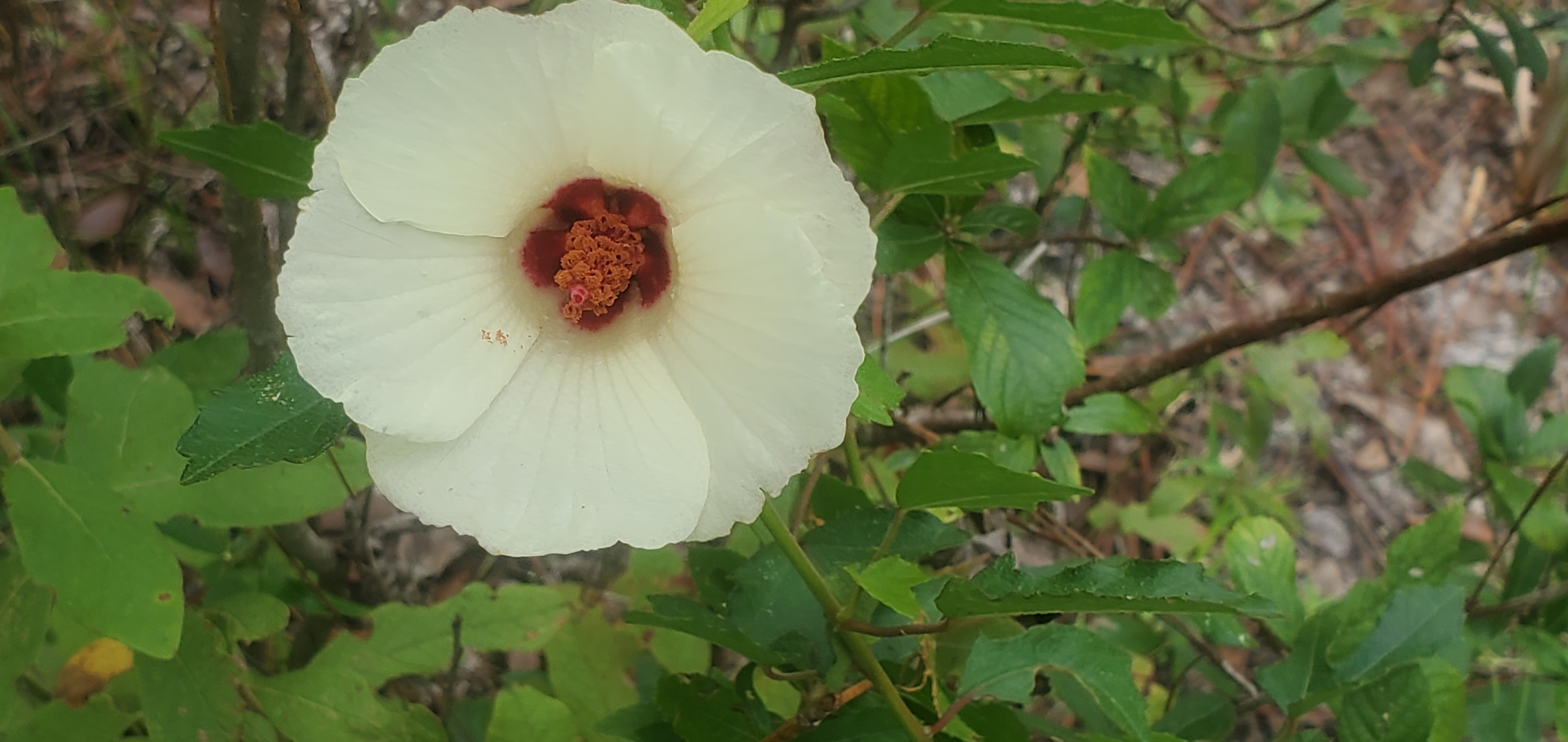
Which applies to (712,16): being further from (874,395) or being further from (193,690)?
(193,690)

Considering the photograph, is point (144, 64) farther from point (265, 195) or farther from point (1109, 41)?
point (1109, 41)

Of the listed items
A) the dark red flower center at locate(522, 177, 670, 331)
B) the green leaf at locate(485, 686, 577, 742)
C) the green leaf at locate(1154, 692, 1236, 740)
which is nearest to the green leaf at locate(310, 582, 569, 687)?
the green leaf at locate(485, 686, 577, 742)

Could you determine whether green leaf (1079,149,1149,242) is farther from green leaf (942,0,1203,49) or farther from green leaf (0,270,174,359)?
green leaf (0,270,174,359)

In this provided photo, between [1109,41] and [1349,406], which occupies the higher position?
[1109,41]

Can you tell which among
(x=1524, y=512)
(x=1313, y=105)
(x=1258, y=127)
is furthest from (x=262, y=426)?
(x=1313, y=105)

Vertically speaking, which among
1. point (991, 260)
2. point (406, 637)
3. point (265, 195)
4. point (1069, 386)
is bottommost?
point (406, 637)

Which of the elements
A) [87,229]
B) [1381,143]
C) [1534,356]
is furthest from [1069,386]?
[1381,143]

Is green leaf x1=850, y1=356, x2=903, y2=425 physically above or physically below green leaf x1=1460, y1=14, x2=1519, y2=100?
below
